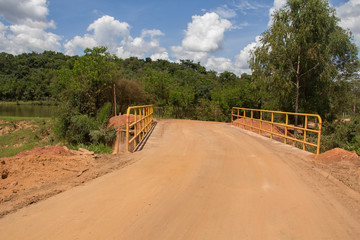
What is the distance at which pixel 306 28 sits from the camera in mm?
20484

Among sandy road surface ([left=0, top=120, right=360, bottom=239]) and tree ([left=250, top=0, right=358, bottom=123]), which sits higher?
tree ([left=250, top=0, right=358, bottom=123])

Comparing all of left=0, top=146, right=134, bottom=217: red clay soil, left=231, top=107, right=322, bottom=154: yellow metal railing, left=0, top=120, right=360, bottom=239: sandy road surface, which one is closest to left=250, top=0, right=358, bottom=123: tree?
left=231, top=107, right=322, bottom=154: yellow metal railing

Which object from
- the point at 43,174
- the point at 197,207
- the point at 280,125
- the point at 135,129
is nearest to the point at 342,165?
the point at 280,125

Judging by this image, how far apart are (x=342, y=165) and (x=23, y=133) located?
2807 cm

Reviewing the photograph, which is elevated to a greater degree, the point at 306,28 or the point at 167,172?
the point at 306,28

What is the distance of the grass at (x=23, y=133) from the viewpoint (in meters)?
23.0

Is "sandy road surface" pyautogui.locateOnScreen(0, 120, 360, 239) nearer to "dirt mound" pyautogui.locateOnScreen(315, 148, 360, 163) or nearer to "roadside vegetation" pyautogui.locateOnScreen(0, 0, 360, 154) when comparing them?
"dirt mound" pyautogui.locateOnScreen(315, 148, 360, 163)

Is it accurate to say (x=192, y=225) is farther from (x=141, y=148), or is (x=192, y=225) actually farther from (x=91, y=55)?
(x=91, y=55)

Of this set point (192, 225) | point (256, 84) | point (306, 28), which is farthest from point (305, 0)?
point (192, 225)

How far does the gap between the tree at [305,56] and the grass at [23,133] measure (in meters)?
20.7

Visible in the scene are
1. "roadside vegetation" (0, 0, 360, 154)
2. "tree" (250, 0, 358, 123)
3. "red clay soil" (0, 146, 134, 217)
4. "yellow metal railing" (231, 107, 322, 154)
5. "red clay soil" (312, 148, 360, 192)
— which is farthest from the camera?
"tree" (250, 0, 358, 123)

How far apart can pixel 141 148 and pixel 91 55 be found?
1514 centimetres

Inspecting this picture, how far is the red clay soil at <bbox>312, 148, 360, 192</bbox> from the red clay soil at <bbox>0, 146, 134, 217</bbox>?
5.26 meters

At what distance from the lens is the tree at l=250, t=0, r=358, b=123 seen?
2095cm
